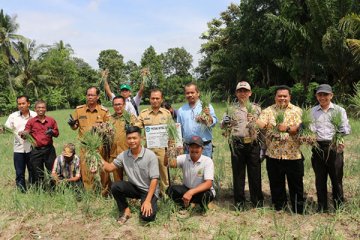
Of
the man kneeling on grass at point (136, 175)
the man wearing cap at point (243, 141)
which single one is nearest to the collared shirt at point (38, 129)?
the man kneeling on grass at point (136, 175)

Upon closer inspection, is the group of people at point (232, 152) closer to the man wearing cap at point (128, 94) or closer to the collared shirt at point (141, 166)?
the collared shirt at point (141, 166)

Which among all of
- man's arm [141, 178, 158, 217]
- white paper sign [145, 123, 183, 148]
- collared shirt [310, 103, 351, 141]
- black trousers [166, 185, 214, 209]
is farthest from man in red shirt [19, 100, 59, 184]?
collared shirt [310, 103, 351, 141]

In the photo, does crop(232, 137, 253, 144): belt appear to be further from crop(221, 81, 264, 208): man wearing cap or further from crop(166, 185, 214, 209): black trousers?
crop(166, 185, 214, 209): black trousers

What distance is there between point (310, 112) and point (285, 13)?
1205 cm

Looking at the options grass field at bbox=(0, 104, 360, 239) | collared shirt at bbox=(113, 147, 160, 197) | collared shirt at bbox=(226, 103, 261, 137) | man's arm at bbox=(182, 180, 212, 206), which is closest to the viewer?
grass field at bbox=(0, 104, 360, 239)

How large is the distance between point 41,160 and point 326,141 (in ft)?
13.7

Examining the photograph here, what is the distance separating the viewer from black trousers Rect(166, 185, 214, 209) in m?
4.30

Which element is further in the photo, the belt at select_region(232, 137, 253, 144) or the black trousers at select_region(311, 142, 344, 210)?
the belt at select_region(232, 137, 253, 144)

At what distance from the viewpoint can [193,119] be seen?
456 centimetres

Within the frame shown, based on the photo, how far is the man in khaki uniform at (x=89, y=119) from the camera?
16.2 ft

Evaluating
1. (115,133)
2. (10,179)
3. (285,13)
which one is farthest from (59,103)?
(115,133)

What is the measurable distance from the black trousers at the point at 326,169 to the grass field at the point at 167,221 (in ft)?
0.52

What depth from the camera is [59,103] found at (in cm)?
3591

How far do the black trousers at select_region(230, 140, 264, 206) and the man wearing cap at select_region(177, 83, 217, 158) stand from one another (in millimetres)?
385
